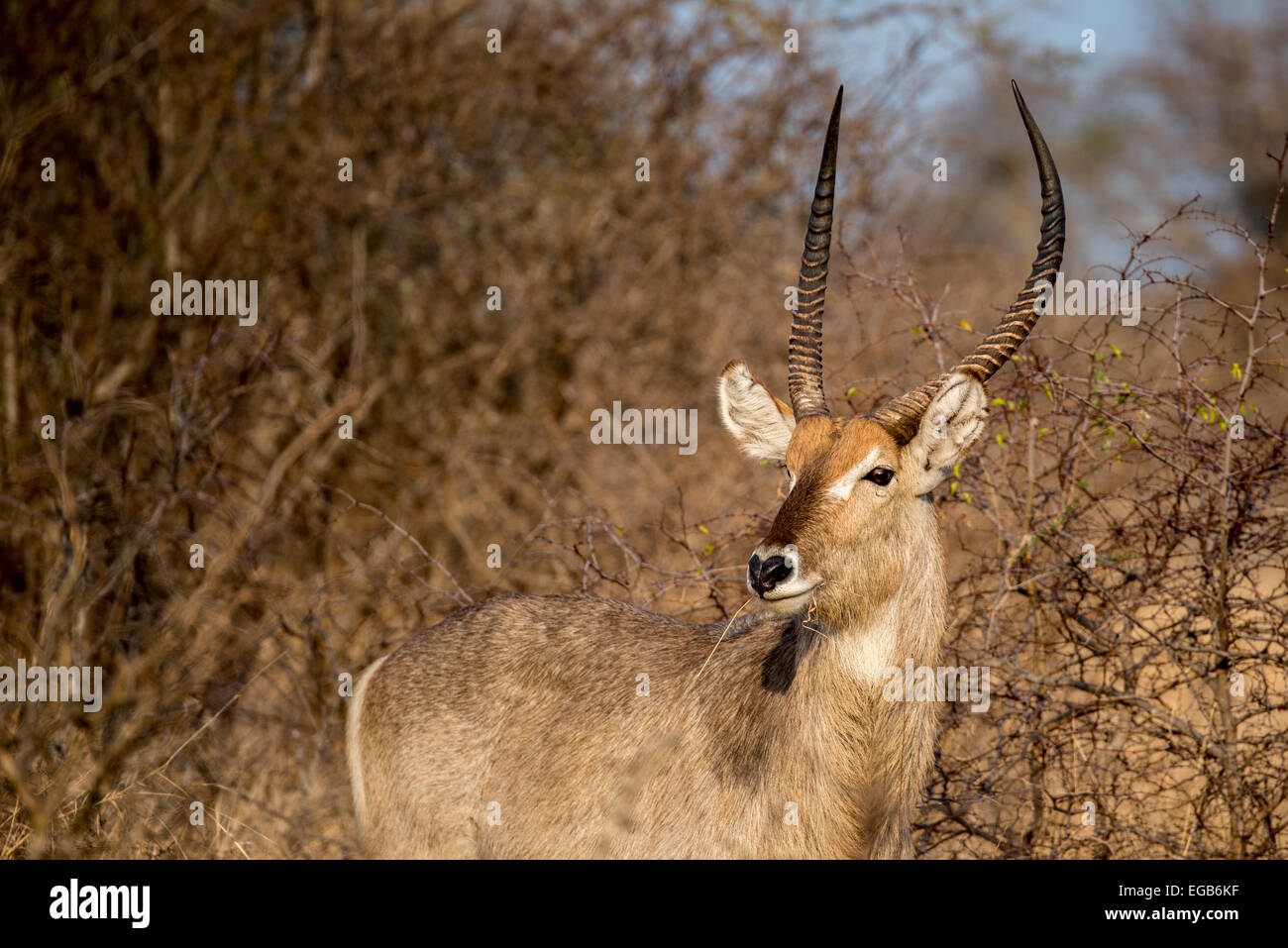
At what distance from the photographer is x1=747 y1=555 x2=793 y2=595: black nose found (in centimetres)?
447

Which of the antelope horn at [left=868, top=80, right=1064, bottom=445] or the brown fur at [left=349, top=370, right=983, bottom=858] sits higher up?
the antelope horn at [left=868, top=80, right=1064, bottom=445]

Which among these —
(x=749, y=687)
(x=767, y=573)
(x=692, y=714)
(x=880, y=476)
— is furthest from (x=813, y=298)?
(x=692, y=714)

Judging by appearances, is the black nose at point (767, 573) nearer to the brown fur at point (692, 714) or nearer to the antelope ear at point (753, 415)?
the brown fur at point (692, 714)

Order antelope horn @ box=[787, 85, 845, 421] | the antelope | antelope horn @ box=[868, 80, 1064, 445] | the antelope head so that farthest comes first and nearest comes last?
antelope horn @ box=[787, 85, 845, 421]
antelope horn @ box=[868, 80, 1064, 445]
the antelope
the antelope head

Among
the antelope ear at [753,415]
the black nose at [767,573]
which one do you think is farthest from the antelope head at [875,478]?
the antelope ear at [753,415]

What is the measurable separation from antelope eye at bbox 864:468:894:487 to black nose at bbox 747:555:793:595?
1.79ft

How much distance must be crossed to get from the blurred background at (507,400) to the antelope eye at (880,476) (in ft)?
4.59

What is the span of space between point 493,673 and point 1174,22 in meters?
25.3

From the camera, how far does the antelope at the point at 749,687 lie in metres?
4.79

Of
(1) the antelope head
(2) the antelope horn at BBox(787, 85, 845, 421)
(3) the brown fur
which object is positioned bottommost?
(3) the brown fur

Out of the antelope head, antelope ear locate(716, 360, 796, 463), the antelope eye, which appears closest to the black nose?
the antelope head

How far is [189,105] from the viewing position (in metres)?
11.2

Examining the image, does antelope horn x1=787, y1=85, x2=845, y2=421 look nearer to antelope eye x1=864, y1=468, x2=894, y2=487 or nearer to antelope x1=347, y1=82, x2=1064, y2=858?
antelope x1=347, y1=82, x2=1064, y2=858
